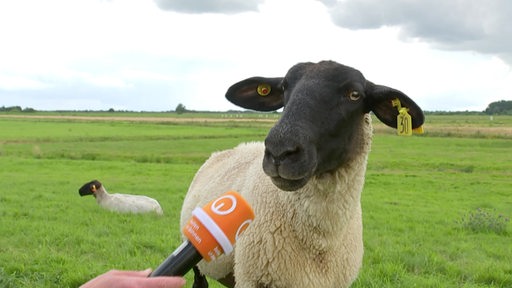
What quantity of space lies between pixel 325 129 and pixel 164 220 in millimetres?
8499

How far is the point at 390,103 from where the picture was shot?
→ 4.29 meters

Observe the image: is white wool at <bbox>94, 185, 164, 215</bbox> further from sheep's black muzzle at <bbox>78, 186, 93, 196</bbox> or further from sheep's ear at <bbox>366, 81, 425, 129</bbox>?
sheep's ear at <bbox>366, 81, 425, 129</bbox>

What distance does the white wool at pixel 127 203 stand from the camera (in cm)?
1234

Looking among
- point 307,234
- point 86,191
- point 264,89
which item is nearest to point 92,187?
point 86,191

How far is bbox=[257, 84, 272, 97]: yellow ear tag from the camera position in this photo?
4734mm

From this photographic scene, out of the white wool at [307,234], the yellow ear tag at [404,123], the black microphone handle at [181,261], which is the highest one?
the yellow ear tag at [404,123]

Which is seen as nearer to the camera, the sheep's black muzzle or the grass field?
the grass field

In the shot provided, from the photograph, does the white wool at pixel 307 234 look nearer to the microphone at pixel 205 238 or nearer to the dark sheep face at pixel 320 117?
the dark sheep face at pixel 320 117

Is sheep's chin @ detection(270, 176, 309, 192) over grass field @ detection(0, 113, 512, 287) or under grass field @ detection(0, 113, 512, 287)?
over

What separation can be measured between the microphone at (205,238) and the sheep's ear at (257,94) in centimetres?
319

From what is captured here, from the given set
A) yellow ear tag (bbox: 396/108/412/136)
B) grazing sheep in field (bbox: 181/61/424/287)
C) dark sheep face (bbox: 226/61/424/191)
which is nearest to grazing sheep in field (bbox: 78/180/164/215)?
grazing sheep in field (bbox: 181/61/424/287)

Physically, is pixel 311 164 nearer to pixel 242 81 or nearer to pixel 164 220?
pixel 242 81

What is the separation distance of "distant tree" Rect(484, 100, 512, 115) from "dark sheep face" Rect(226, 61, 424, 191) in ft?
591

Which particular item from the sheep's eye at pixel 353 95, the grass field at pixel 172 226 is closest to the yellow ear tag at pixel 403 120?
the sheep's eye at pixel 353 95
